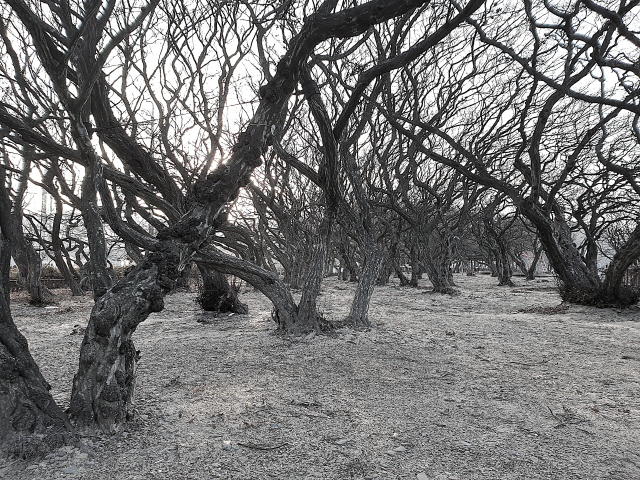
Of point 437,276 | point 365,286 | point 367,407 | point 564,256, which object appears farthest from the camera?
point 437,276

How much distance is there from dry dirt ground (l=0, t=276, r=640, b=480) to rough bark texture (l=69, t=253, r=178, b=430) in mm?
149

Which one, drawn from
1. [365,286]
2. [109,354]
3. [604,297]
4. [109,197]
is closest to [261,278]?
[365,286]

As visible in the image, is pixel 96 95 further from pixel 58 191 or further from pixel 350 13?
pixel 58 191

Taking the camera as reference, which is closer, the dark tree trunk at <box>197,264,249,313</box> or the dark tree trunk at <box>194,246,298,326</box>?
the dark tree trunk at <box>194,246,298,326</box>

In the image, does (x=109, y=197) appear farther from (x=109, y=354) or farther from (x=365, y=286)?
(x=365, y=286)

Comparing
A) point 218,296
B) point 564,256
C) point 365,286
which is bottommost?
point 218,296

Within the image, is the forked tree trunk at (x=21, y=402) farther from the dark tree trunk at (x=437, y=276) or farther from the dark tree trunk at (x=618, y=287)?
the dark tree trunk at (x=437, y=276)

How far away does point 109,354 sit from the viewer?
103 inches

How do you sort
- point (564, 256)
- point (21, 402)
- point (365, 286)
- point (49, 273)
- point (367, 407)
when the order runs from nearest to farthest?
point (21, 402)
point (367, 407)
point (365, 286)
point (564, 256)
point (49, 273)

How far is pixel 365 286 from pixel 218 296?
325cm

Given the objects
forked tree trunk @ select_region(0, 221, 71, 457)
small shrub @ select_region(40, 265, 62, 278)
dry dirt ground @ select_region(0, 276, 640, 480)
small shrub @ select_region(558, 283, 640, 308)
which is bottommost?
dry dirt ground @ select_region(0, 276, 640, 480)

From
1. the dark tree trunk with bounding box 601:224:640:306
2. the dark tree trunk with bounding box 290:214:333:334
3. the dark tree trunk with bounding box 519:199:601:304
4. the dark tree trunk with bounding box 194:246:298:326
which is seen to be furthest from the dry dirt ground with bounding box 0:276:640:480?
the dark tree trunk with bounding box 519:199:601:304

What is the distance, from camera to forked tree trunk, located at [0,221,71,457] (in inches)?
88.9

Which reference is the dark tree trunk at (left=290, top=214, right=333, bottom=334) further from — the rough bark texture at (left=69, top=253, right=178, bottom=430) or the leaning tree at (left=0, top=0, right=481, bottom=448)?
the rough bark texture at (left=69, top=253, right=178, bottom=430)
